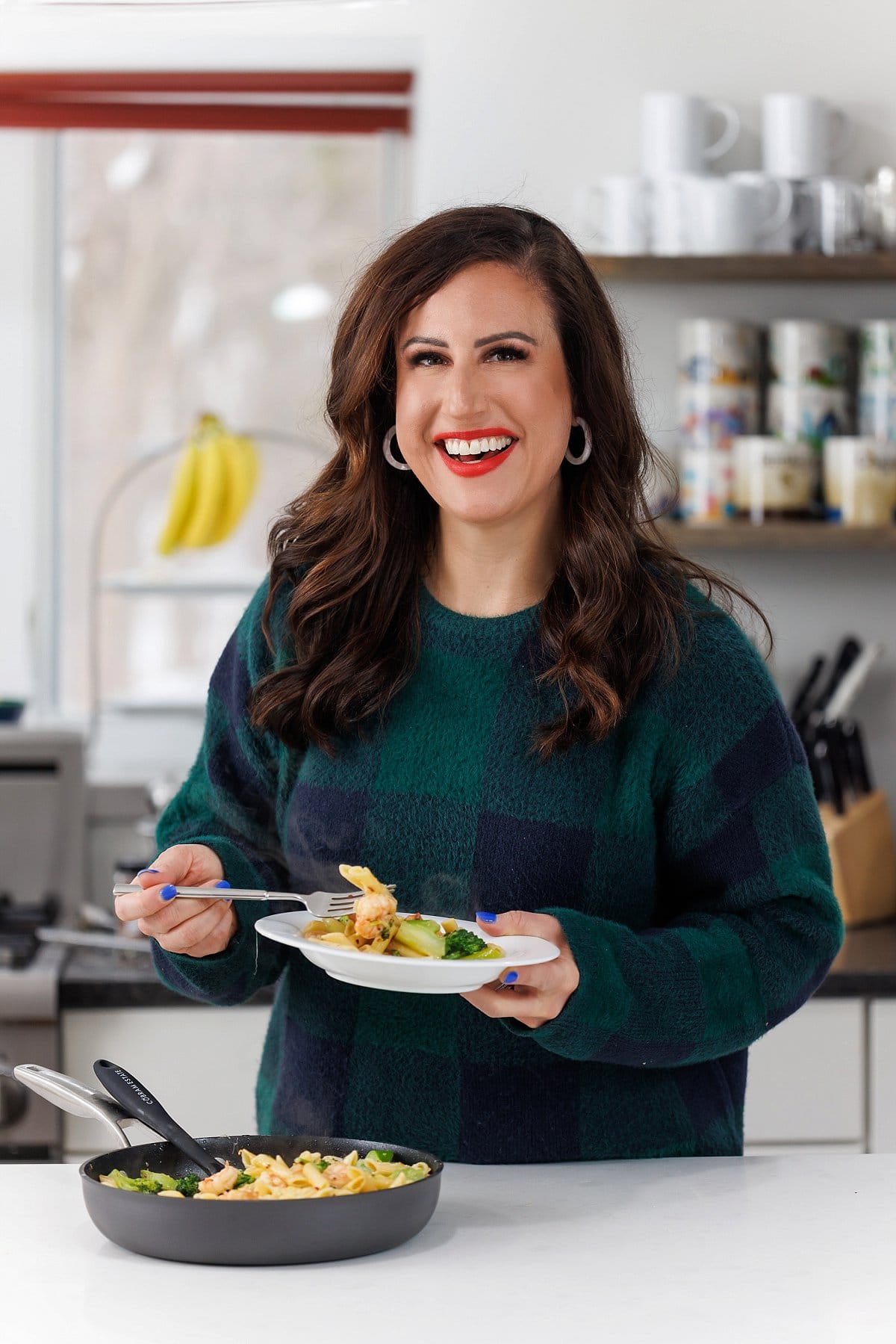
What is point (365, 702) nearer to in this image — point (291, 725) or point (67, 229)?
point (291, 725)

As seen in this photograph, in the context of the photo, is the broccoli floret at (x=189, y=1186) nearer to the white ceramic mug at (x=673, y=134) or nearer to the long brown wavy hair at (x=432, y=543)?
the long brown wavy hair at (x=432, y=543)

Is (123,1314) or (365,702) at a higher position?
(365,702)

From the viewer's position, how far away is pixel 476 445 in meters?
1.41

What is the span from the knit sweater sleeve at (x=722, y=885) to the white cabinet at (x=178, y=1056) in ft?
3.17

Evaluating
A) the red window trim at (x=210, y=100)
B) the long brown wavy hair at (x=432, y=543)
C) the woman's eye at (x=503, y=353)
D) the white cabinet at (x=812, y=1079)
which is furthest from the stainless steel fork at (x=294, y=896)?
the red window trim at (x=210, y=100)

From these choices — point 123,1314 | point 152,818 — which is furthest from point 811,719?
point 123,1314

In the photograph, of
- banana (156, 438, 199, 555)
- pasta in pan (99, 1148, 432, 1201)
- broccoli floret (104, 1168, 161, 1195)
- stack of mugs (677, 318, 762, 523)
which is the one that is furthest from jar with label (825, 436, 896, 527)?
broccoli floret (104, 1168, 161, 1195)

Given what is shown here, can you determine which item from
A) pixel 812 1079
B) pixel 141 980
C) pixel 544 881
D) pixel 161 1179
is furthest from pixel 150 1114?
pixel 812 1079

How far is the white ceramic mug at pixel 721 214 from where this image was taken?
256cm

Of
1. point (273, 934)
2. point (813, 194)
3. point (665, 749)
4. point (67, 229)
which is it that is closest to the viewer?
point (273, 934)

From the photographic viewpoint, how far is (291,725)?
59.4 inches

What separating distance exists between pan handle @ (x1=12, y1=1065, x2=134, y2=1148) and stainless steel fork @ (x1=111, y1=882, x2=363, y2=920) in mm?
149

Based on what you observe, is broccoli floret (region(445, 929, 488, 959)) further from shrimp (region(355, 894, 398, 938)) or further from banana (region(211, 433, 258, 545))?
banana (region(211, 433, 258, 545))

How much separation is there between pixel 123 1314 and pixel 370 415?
86 cm
